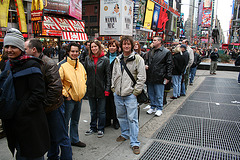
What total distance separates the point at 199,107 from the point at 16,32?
20.5 feet

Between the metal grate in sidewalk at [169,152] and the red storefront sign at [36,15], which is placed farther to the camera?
the red storefront sign at [36,15]

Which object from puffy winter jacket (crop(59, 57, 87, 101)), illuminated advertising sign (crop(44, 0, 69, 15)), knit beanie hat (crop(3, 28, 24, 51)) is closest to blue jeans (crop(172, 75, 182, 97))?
puffy winter jacket (crop(59, 57, 87, 101))

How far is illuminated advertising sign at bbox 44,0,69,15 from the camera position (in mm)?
23028

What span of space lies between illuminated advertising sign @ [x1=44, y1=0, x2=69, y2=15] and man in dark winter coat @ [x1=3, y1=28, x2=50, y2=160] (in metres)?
23.0

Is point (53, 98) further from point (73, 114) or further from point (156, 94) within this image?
point (156, 94)

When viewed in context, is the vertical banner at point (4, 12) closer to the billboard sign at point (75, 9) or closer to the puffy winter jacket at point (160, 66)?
the billboard sign at point (75, 9)

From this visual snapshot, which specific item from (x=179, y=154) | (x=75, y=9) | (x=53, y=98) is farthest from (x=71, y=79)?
(x=75, y=9)

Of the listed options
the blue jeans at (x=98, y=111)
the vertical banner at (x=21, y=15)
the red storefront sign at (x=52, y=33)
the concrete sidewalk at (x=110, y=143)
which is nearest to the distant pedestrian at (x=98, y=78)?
the blue jeans at (x=98, y=111)

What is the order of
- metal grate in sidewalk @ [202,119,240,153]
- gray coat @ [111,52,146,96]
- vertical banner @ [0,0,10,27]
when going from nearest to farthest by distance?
1. gray coat @ [111,52,146,96]
2. metal grate in sidewalk @ [202,119,240,153]
3. vertical banner @ [0,0,10,27]

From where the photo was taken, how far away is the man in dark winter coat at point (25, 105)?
7.25ft

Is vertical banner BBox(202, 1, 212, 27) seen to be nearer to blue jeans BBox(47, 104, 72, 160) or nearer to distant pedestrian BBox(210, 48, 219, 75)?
distant pedestrian BBox(210, 48, 219, 75)

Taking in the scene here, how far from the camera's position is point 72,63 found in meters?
3.52

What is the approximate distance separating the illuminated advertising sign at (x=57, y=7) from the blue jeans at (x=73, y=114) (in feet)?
72.8

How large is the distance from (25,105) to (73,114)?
5.45ft
